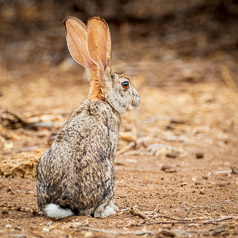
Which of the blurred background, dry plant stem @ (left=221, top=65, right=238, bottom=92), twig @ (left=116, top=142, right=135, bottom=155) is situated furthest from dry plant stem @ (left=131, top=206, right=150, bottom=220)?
the blurred background

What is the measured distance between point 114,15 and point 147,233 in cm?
1158

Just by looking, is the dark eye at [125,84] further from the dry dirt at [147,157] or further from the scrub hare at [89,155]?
the dry dirt at [147,157]

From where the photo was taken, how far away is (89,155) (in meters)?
3.97

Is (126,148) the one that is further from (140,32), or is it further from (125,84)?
(140,32)

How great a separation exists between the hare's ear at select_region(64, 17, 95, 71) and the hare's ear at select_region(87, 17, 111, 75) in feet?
0.66

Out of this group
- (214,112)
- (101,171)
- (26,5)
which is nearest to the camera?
(101,171)

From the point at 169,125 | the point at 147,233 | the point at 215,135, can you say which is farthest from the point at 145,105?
the point at 147,233

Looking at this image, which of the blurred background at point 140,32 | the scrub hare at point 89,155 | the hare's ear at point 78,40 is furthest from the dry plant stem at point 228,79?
the scrub hare at point 89,155

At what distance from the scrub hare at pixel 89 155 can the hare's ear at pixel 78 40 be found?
6cm

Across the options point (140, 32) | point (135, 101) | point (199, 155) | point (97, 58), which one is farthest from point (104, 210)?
point (140, 32)

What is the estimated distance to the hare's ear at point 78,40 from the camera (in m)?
4.86

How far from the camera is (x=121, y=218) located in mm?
4082

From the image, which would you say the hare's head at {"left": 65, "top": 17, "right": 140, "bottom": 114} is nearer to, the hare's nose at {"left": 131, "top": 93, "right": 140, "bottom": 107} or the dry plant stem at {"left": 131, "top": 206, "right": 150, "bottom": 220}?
the hare's nose at {"left": 131, "top": 93, "right": 140, "bottom": 107}

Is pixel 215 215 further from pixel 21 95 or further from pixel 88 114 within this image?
pixel 21 95
